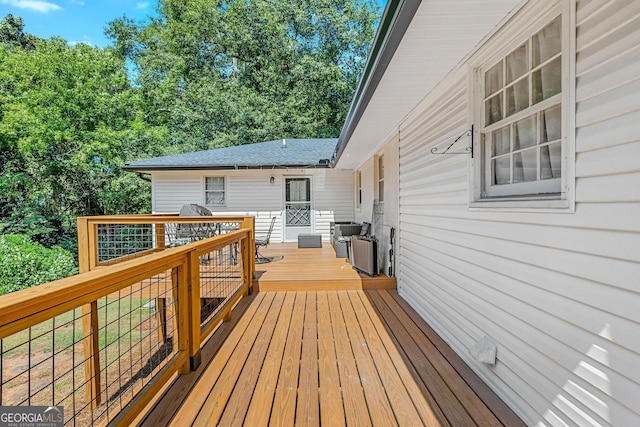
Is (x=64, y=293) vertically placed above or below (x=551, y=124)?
below

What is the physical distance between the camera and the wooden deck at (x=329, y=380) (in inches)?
77.9

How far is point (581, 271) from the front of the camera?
1540mm

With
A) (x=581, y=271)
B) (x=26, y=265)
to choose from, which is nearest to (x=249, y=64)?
(x=26, y=265)

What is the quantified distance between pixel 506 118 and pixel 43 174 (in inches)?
708

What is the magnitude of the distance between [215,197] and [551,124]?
9624mm

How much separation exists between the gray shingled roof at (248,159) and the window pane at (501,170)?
23.1 feet

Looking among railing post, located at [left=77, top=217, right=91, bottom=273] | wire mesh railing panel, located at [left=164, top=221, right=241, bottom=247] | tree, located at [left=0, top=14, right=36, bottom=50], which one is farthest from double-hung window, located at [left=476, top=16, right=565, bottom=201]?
tree, located at [left=0, top=14, right=36, bottom=50]

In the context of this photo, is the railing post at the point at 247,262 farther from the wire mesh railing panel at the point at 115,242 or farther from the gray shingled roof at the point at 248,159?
the gray shingled roof at the point at 248,159

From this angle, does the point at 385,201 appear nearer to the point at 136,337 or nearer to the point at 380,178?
the point at 380,178

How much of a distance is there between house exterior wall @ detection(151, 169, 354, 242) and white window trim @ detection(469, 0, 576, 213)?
7.68 meters

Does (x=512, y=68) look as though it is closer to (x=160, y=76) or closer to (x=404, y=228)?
(x=404, y=228)

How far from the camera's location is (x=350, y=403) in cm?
211

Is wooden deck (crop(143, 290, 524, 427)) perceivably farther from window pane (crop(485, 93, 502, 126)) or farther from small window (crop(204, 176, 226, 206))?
small window (crop(204, 176, 226, 206))

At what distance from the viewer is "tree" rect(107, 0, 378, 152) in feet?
61.0
